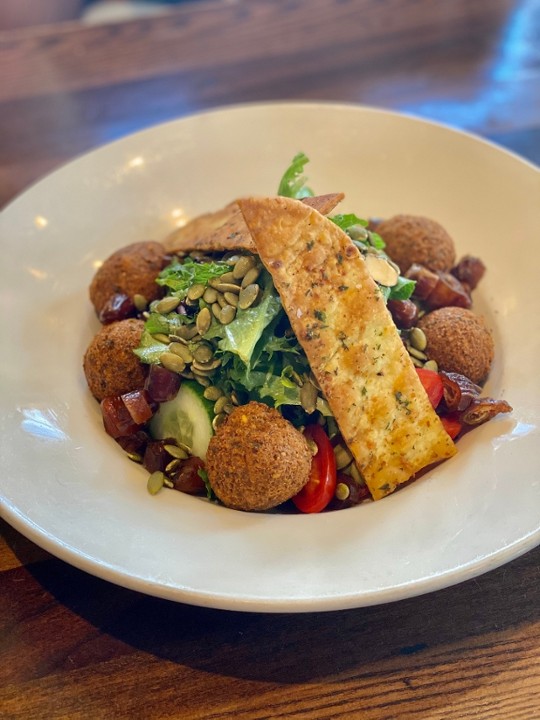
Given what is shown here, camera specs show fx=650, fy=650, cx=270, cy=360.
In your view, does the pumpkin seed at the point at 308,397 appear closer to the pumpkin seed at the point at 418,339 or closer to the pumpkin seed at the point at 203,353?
the pumpkin seed at the point at 203,353

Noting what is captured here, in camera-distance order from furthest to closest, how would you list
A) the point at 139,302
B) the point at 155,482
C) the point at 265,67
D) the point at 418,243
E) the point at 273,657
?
the point at 265,67 → the point at 418,243 → the point at 139,302 → the point at 155,482 → the point at 273,657

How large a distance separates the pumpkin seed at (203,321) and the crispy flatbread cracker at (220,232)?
0.32 m

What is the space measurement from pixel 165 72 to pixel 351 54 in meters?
1.59

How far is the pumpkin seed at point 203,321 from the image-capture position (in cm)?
285

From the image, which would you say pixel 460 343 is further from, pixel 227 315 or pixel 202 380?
pixel 202 380

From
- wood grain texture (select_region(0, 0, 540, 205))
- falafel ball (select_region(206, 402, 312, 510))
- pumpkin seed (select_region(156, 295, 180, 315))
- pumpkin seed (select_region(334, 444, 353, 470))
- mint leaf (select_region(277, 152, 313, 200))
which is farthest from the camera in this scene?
wood grain texture (select_region(0, 0, 540, 205))

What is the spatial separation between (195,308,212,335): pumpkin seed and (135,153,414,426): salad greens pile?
0.06 feet

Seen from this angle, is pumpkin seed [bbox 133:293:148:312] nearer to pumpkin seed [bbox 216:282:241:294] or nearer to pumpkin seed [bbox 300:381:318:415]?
pumpkin seed [bbox 216:282:241:294]

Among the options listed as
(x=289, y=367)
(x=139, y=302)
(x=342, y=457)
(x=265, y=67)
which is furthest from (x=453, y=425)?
(x=265, y=67)

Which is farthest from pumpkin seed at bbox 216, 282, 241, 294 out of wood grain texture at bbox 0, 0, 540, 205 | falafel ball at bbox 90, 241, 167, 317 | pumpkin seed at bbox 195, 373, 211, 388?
wood grain texture at bbox 0, 0, 540, 205

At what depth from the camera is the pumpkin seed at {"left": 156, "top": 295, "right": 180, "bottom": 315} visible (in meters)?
3.02

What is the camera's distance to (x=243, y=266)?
9.29ft

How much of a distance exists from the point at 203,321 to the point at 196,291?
0.15m

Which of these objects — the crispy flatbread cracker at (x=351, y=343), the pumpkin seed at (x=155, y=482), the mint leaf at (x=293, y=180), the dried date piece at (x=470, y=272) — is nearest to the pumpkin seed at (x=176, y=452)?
the pumpkin seed at (x=155, y=482)
